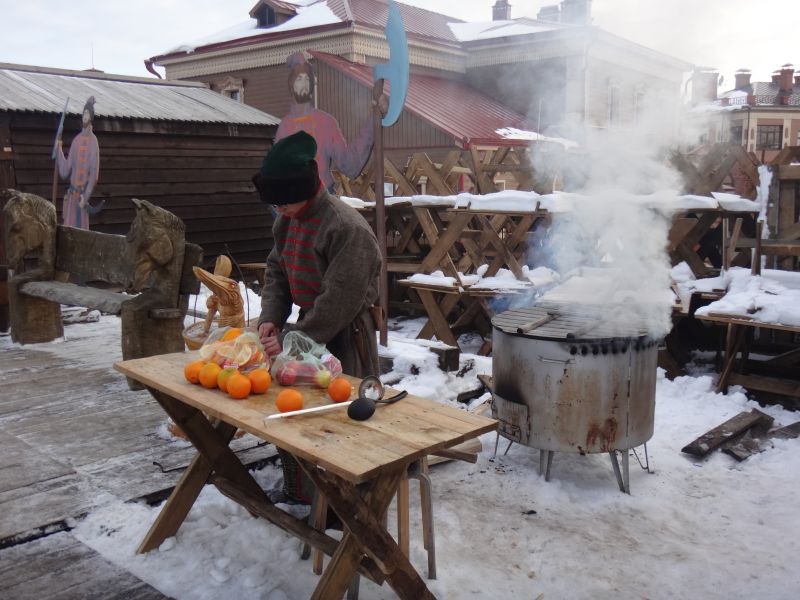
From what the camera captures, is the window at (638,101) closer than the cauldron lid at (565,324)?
No

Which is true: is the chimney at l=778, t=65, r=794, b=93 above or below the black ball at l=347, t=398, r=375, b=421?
above

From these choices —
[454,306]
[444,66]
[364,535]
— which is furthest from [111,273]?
[444,66]

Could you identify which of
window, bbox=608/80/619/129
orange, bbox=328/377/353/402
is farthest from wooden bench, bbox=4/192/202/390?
window, bbox=608/80/619/129

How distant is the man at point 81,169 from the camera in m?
10.5

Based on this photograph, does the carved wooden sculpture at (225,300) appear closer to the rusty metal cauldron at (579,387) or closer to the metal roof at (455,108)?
the rusty metal cauldron at (579,387)

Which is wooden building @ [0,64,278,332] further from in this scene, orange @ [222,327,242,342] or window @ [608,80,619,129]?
window @ [608,80,619,129]

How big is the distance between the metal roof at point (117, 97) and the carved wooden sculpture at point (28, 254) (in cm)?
348

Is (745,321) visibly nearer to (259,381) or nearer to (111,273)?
(259,381)

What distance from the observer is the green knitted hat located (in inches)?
131

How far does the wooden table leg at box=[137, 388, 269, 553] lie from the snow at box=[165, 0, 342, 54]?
58.1ft

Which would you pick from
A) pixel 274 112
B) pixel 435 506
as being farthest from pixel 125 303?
pixel 274 112

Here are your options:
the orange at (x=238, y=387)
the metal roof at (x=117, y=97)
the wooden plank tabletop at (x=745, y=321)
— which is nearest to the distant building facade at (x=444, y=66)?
the metal roof at (x=117, y=97)

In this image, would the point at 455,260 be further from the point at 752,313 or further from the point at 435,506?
the point at 435,506

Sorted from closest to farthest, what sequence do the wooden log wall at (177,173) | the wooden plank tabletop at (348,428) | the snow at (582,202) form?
the wooden plank tabletop at (348,428) < the snow at (582,202) < the wooden log wall at (177,173)
